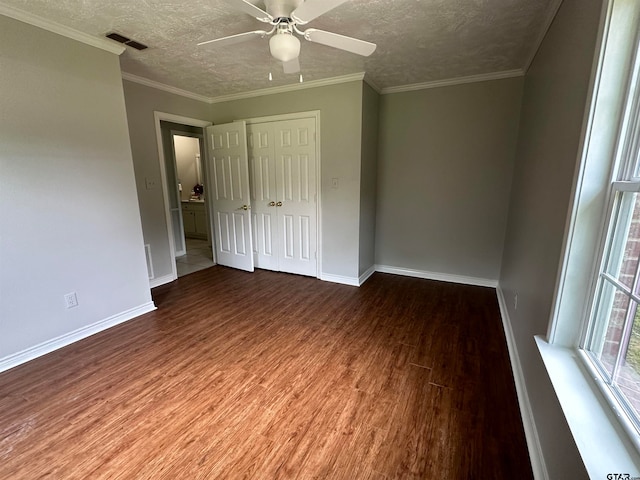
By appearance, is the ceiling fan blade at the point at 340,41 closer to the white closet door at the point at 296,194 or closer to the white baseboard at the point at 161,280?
the white closet door at the point at 296,194

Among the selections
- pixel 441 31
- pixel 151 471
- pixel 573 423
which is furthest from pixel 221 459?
pixel 441 31

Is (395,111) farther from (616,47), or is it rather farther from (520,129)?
(616,47)

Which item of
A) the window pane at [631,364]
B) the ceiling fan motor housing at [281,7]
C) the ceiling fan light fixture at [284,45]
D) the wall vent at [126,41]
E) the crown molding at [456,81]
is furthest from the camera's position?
the crown molding at [456,81]

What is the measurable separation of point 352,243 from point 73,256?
2.70 metres

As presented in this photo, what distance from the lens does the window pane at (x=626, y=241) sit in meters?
0.97

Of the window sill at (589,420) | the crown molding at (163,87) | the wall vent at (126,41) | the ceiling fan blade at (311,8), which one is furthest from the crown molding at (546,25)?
the crown molding at (163,87)

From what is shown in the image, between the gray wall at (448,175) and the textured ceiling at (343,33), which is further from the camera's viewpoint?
the gray wall at (448,175)

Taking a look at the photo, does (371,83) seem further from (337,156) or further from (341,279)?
(341,279)

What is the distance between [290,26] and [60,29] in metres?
1.79

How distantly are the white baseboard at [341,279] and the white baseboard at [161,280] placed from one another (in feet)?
6.62

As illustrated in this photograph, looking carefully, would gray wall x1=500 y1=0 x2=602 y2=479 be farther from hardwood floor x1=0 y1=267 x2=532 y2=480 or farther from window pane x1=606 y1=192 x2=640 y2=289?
hardwood floor x1=0 y1=267 x2=532 y2=480

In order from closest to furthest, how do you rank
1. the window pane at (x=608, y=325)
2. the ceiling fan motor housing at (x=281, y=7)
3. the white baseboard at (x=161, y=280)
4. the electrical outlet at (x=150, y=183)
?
the window pane at (x=608, y=325) < the ceiling fan motor housing at (x=281, y=7) < the electrical outlet at (x=150, y=183) < the white baseboard at (x=161, y=280)

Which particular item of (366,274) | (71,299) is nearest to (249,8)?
(71,299)

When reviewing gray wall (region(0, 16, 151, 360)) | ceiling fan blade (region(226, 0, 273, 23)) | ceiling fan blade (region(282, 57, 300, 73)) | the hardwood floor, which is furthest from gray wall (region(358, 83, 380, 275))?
gray wall (region(0, 16, 151, 360))
